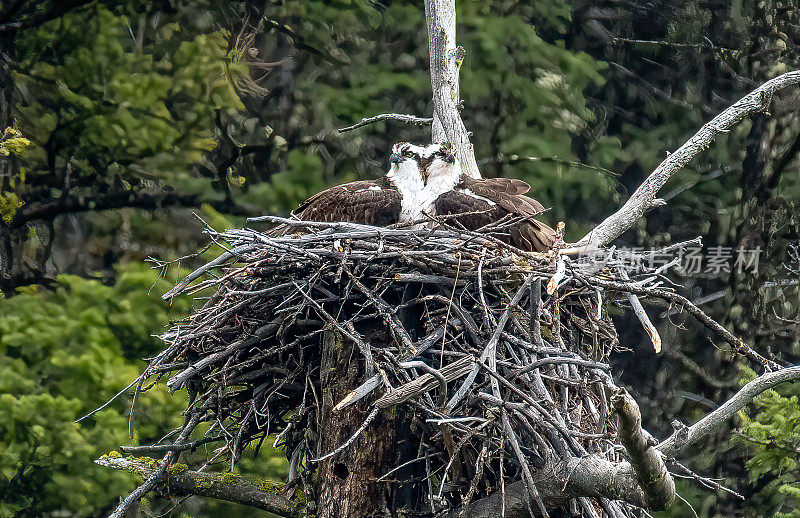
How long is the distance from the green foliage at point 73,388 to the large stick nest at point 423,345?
2.90 meters

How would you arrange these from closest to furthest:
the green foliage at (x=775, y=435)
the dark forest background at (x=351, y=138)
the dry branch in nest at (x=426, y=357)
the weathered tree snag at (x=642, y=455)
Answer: the weathered tree snag at (x=642, y=455)
the dry branch in nest at (x=426, y=357)
the green foliage at (x=775, y=435)
the dark forest background at (x=351, y=138)

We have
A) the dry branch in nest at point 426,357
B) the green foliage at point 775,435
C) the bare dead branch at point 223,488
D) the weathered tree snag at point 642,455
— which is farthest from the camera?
the green foliage at point 775,435

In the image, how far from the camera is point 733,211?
825 centimetres

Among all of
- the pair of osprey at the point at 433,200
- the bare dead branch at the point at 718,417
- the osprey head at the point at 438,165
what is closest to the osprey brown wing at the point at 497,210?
the pair of osprey at the point at 433,200

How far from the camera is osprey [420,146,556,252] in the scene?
14.9 ft

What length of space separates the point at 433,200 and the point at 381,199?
0.27 m

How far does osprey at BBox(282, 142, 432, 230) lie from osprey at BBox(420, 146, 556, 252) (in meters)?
0.07

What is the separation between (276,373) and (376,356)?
2.15 feet

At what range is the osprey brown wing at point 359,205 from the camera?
4836 mm

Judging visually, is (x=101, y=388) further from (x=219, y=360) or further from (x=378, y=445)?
(x=378, y=445)

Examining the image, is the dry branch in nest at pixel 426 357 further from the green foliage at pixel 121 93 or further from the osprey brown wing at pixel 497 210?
the green foliage at pixel 121 93

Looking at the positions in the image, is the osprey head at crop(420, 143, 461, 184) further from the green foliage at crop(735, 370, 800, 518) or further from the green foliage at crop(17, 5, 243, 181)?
the green foliage at crop(17, 5, 243, 181)

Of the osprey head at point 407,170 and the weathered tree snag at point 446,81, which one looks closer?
the osprey head at point 407,170

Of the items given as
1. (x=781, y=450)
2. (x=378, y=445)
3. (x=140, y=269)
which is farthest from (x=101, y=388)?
(x=781, y=450)
